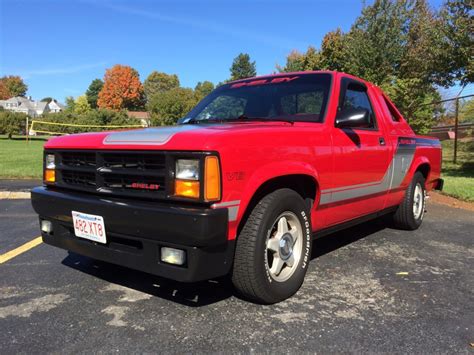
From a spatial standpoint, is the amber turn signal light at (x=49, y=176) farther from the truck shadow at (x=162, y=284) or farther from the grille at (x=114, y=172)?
the truck shadow at (x=162, y=284)

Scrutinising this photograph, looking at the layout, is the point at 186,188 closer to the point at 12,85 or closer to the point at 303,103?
the point at 303,103

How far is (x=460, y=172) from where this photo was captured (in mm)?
12156

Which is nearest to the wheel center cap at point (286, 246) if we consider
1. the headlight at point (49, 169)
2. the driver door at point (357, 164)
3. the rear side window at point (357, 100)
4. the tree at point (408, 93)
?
the driver door at point (357, 164)

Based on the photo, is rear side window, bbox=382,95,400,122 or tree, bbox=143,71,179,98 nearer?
rear side window, bbox=382,95,400,122

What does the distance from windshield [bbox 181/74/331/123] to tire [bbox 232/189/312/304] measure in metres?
0.96

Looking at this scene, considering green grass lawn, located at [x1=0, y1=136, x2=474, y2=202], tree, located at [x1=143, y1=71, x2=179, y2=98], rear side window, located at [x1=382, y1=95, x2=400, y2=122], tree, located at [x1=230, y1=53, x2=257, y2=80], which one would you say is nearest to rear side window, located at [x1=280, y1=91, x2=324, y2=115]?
rear side window, located at [x1=382, y1=95, x2=400, y2=122]

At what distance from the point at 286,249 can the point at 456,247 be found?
8.59 feet

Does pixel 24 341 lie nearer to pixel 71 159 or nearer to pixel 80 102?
pixel 71 159

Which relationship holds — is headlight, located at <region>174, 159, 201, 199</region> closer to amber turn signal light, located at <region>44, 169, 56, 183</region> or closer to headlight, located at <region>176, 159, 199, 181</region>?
headlight, located at <region>176, 159, 199, 181</region>

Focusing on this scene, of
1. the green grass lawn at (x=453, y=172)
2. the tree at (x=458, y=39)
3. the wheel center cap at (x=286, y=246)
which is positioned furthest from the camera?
the tree at (x=458, y=39)

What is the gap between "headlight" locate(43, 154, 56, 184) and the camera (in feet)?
11.5

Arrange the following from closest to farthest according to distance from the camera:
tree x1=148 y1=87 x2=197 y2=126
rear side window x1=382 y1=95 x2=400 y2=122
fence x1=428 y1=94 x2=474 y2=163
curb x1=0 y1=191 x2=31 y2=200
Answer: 1. rear side window x1=382 y1=95 x2=400 y2=122
2. curb x1=0 y1=191 x2=31 y2=200
3. fence x1=428 y1=94 x2=474 y2=163
4. tree x1=148 y1=87 x2=197 y2=126

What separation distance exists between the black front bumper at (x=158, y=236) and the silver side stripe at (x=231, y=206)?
0.05m

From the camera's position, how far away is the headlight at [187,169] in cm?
258
